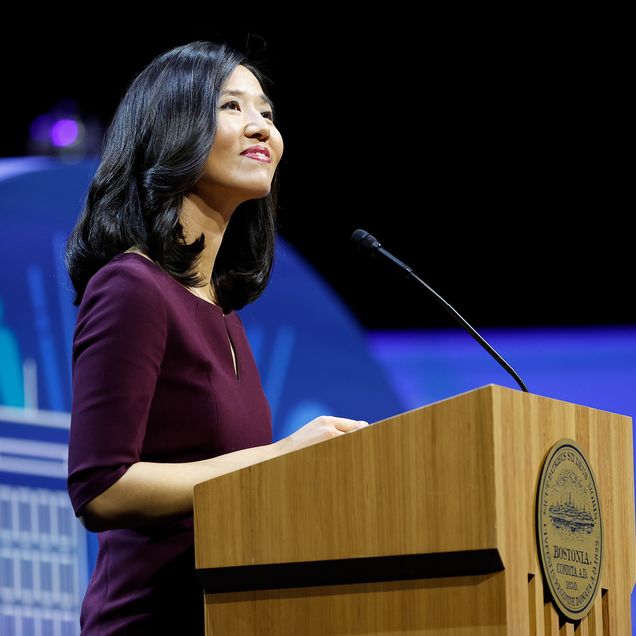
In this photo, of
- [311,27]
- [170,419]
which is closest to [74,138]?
[311,27]

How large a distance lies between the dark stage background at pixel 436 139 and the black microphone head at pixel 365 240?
1.97 meters

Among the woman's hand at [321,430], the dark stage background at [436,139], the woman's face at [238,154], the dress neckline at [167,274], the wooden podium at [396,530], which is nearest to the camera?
the wooden podium at [396,530]

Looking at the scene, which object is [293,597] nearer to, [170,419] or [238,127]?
[170,419]

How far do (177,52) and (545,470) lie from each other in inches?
41.3

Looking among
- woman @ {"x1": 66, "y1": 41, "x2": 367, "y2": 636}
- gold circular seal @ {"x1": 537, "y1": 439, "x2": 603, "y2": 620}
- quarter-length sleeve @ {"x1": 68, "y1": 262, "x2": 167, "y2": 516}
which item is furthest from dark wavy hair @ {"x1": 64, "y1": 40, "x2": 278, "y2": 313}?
gold circular seal @ {"x1": 537, "y1": 439, "x2": 603, "y2": 620}

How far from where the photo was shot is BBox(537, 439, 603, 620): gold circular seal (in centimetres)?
130

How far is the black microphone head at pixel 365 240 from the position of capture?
Answer: 186 cm

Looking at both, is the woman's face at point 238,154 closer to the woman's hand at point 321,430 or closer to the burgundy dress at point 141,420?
the burgundy dress at point 141,420

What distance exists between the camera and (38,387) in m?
3.11

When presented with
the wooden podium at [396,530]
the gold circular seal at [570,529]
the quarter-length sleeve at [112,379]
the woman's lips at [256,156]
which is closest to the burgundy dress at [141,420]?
the quarter-length sleeve at [112,379]

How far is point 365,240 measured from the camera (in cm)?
188

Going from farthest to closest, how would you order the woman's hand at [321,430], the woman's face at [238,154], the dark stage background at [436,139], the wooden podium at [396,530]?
the dark stage background at [436,139] → the woman's face at [238,154] → the woman's hand at [321,430] → the wooden podium at [396,530]

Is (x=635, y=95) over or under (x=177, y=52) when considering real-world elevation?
over

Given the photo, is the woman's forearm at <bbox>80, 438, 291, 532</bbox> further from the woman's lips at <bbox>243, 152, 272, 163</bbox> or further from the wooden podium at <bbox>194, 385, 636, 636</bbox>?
the woman's lips at <bbox>243, 152, 272, 163</bbox>
